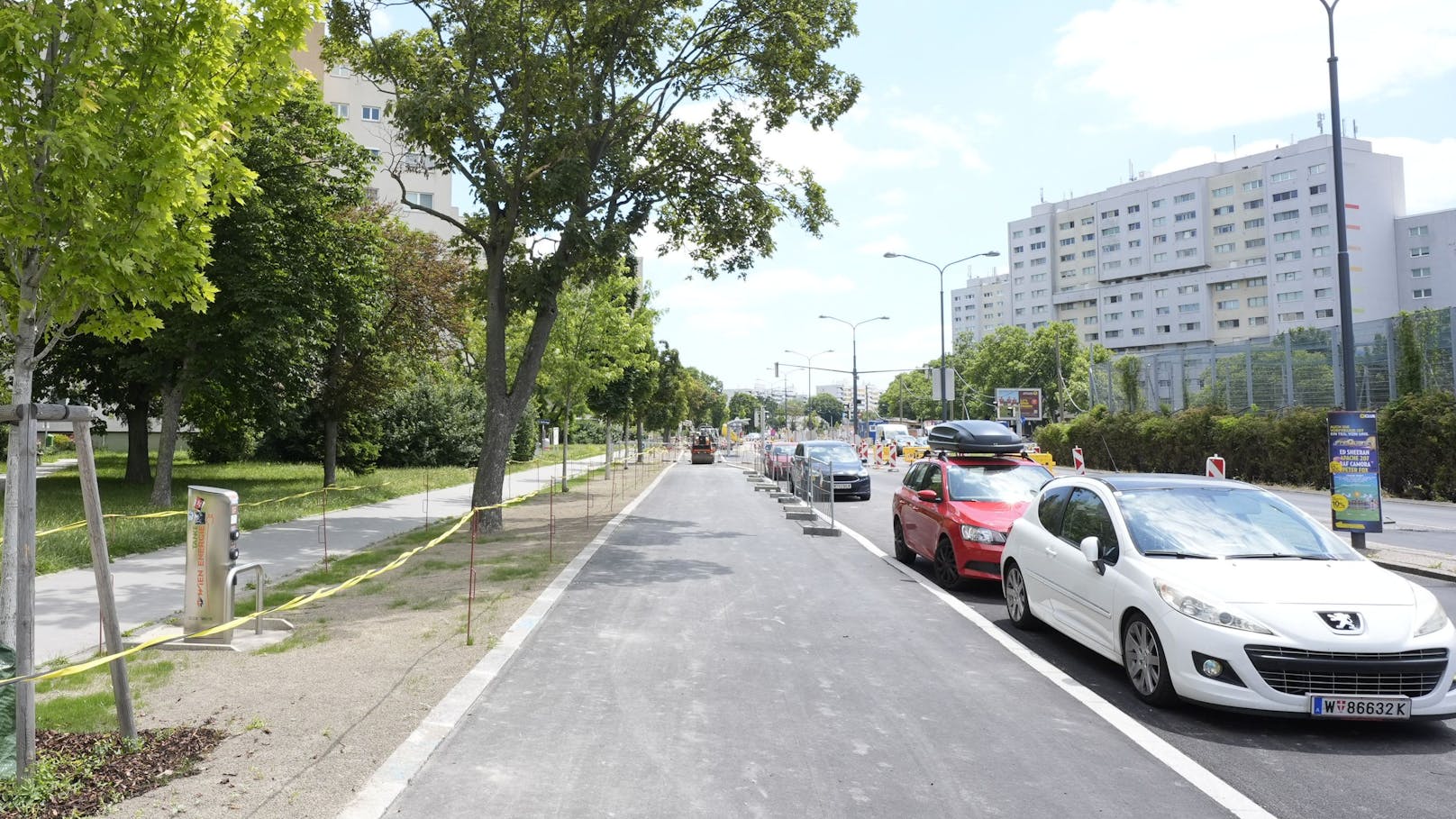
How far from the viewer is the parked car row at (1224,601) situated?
4961 millimetres

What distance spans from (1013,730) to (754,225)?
13.7 m

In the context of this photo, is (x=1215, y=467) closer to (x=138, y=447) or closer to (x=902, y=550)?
(x=902, y=550)

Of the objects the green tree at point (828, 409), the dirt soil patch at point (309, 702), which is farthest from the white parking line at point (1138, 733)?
the green tree at point (828, 409)

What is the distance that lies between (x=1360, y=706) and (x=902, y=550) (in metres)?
7.47

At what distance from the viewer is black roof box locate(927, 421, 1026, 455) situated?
1135cm

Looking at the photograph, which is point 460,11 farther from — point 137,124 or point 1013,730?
point 1013,730

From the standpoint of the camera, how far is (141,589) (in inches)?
385

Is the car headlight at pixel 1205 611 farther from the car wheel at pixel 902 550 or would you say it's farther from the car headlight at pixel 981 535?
the car wheel at pixel 902 550

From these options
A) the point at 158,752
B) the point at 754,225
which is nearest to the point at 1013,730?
the point at 158,752

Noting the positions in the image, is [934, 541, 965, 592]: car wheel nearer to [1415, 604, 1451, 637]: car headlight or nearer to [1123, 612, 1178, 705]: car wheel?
[1123, 612, 1178, 705]: car wheel

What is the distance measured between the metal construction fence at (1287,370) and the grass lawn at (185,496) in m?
27.0

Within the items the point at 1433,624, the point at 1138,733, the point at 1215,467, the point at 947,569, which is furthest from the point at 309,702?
the point at 1215,467

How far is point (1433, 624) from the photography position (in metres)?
5.10

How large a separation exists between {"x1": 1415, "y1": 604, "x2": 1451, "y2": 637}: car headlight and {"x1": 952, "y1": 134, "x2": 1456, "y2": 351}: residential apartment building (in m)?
74.0
